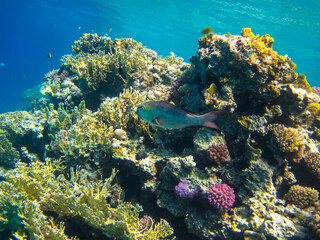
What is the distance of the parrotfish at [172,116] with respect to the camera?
8.11ft

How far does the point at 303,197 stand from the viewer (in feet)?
9.54

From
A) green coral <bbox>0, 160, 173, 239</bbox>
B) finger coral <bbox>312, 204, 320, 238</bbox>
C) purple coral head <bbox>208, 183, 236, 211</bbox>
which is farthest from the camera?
purple coral head <bbox>208, 183, 236, 211</bbox>

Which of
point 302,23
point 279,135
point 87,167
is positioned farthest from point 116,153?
point 302,23

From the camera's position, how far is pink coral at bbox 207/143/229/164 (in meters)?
3.00

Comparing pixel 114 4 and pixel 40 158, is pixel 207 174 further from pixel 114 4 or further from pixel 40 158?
pixel 114 4

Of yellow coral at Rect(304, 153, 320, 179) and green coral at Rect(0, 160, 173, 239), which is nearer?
green coral at Rect(0, 160, 173, 239)

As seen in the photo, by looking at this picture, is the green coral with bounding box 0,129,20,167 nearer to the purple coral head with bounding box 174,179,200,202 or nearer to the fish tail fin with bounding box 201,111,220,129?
the purple coral head with bounding box 174,179,200,202

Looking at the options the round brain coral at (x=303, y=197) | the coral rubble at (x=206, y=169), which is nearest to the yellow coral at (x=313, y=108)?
the coral rubble at (x=206, y=169)

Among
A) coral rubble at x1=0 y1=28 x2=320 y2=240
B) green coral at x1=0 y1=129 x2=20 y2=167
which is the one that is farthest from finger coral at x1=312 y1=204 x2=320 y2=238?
green coral at x1=0 y1=129 x2=20 y2=167

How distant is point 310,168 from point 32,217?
15.6 feet

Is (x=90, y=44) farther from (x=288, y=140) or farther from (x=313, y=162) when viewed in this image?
(x=313, y=162)

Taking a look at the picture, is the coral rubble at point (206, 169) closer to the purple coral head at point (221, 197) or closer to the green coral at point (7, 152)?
the purple coral head at point (221, 197)

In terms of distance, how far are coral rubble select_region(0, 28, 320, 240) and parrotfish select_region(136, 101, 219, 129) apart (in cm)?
70

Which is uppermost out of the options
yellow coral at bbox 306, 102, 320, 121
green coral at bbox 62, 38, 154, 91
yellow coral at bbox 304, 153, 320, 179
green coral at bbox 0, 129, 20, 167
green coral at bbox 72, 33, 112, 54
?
green coral at bbox 72, 33, 112, 54
